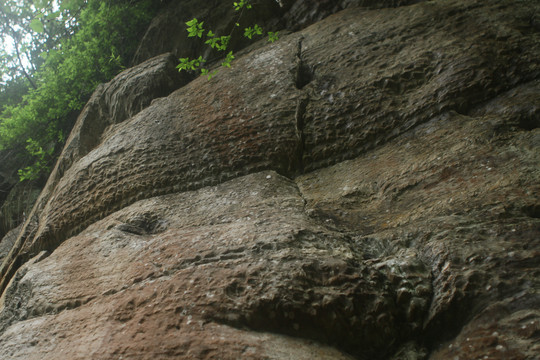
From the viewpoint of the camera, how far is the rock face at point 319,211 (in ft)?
8.71

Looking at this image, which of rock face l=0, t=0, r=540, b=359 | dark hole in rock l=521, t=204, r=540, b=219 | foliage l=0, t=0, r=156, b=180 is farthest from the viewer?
foliage l=0, t=0, r=156, b=180

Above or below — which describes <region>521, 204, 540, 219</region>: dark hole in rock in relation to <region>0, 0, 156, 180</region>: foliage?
below

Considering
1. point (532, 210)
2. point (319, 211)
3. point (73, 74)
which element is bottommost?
point (532, 210)

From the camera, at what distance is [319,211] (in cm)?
378

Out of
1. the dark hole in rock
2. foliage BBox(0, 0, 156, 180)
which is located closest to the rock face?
the dark hole in rock

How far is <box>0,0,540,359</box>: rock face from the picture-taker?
266cm

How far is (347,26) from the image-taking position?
18.9 ft

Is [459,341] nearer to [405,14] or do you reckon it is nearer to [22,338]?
[22,338]

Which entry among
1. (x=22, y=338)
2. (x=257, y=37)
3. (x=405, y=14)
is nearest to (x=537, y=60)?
(x=405, y=14)

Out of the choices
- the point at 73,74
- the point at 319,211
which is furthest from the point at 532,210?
the point at 73,74

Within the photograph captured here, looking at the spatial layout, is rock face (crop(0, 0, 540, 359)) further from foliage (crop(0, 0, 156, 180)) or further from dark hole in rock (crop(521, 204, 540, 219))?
foliage (crop(0, 0, 156, 180))

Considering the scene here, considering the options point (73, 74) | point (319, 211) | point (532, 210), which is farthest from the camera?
point (73, 74)

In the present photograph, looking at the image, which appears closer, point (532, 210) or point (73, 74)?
point (532, 210)

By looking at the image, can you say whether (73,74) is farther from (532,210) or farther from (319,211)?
(532,210)
